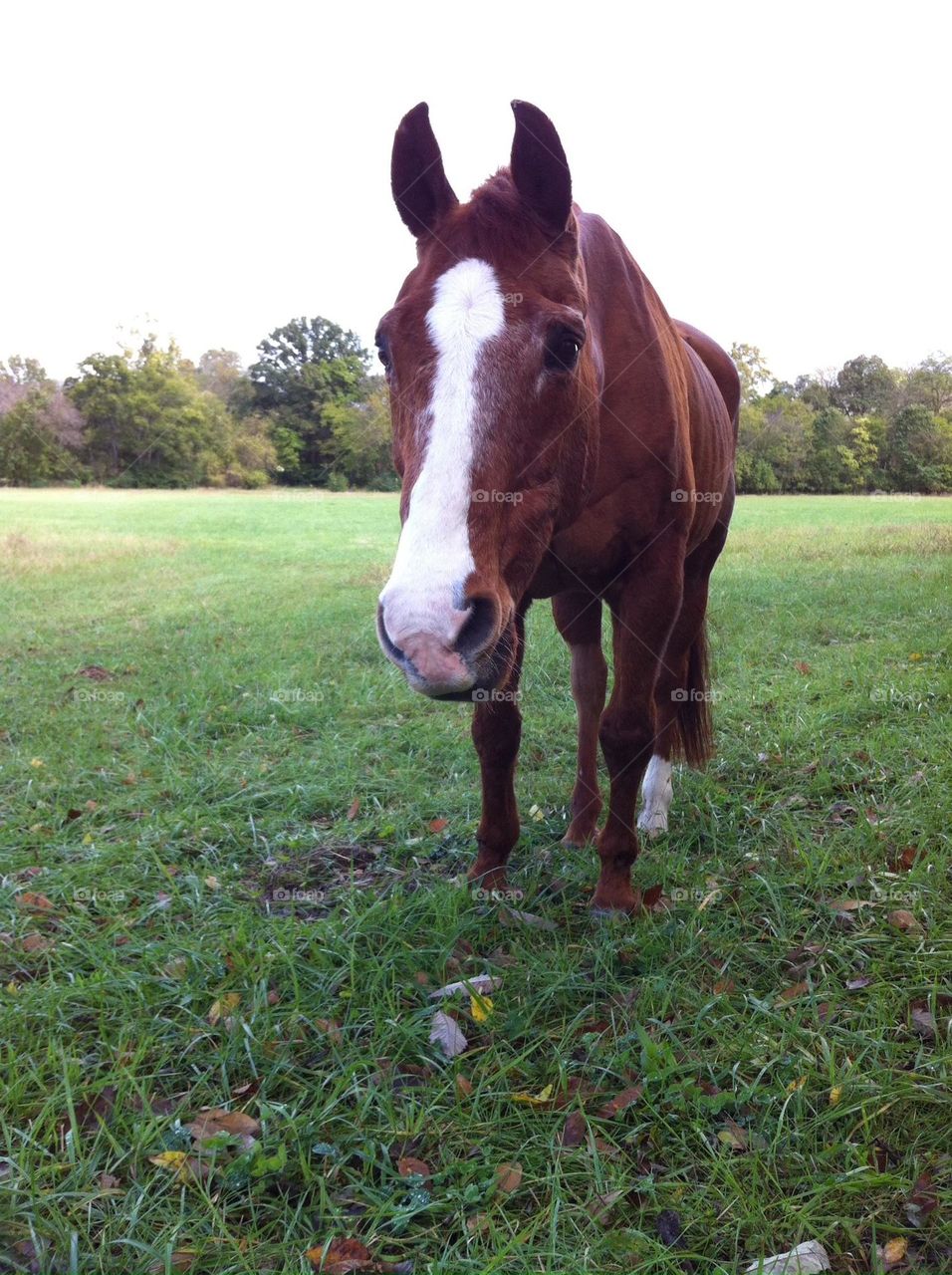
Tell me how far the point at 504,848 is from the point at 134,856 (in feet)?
5.45

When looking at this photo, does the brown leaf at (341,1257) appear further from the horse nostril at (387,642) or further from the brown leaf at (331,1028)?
the horse nostril at (387,642)

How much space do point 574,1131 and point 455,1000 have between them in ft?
1.79

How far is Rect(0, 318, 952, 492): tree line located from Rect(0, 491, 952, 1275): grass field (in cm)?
1102

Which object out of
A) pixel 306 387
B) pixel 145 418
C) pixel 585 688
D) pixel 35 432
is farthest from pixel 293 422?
pixel 585 688

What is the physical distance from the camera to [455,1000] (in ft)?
7.76

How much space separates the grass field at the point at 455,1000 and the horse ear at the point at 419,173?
233 cm

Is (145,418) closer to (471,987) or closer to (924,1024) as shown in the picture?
(471,987)

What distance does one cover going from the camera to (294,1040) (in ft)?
7.18

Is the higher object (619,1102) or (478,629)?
(478,629)

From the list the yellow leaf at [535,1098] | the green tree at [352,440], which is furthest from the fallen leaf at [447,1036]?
the green tree at [352,440]

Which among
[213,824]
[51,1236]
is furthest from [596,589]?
[51,1236]

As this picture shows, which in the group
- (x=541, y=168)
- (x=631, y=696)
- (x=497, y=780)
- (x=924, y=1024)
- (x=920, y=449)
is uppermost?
(x=920, y=449)

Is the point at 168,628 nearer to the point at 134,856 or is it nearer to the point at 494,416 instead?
the point at 134,856

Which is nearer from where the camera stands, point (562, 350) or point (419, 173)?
point (562, 350)
